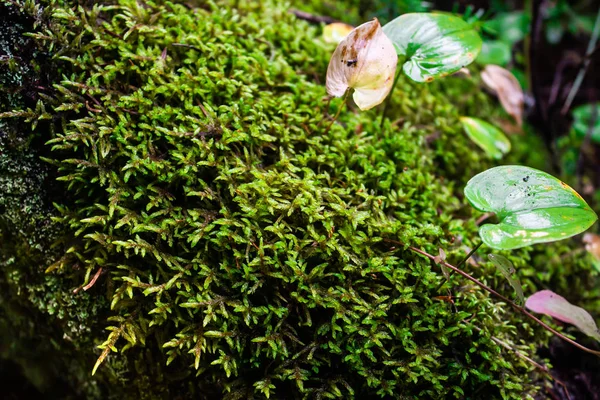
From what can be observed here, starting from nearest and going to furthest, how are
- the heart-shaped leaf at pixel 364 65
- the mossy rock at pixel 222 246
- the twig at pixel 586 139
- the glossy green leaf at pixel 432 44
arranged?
the mossy rock at pixel 222 246 < the heart-shaped leaf at pixel 364 65 < the glossy green leaf at pixel 432 44 < the twig at pixel 586 139

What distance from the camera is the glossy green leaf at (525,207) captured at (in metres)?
1.10

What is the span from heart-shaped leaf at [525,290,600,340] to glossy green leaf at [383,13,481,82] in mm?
826

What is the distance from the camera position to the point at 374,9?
8.20 ft

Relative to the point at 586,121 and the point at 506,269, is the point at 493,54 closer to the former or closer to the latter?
the point at 586,121

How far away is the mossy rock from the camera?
4.04 ft

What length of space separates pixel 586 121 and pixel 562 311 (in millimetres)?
2143

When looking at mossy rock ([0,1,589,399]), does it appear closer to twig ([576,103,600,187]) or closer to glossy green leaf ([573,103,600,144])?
twig ([576,103,600,187])

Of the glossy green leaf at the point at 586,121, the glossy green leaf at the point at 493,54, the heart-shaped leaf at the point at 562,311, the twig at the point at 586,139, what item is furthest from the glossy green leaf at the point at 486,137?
the glossy green leaf at the point at 586,121

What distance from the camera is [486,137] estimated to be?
1.98 meters

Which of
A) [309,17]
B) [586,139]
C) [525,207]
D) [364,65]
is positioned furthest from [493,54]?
[525,207]

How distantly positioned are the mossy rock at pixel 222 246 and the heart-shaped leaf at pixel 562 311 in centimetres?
12

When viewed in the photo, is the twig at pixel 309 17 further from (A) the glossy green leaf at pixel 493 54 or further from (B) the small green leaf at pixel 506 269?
(B) the small green leaf at pixel 506 269

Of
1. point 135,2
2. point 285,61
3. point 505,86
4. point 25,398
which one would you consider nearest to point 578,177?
point 505,86

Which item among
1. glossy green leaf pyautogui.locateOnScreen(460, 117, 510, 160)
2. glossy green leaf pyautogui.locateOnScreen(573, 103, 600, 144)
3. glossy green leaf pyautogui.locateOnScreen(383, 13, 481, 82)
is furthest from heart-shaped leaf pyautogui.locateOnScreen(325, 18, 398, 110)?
glossy green leaf pyautogui.locateOnScreen(573, 103, 600, 144)
